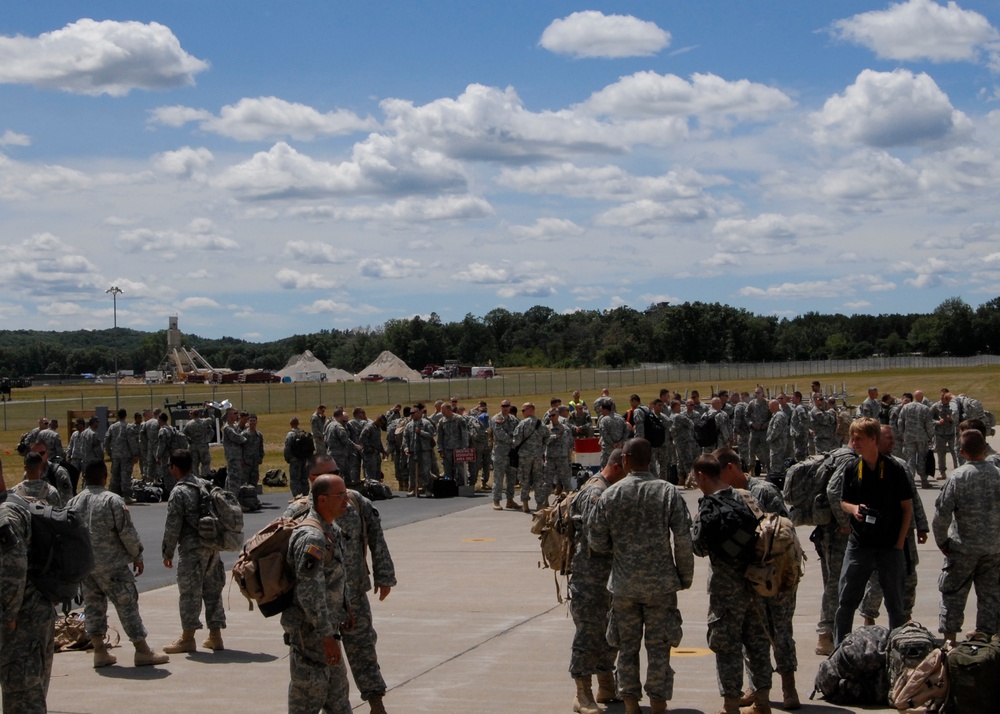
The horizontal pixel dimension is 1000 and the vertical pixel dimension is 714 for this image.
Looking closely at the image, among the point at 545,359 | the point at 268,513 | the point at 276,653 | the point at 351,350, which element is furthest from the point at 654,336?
the point at 276,653

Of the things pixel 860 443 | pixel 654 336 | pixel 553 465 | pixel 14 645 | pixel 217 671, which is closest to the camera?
pixel 14 645

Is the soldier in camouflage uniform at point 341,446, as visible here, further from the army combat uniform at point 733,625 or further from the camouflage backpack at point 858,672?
the army combat uniform at point 733,625

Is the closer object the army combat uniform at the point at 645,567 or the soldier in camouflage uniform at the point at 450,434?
the army combat uniform at the point at 645,567

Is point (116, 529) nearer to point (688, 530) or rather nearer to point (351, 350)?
point (688, 530)

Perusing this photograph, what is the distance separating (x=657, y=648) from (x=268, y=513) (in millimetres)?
14574

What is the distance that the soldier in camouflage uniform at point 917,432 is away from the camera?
2139 centimetres

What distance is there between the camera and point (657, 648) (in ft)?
23.0

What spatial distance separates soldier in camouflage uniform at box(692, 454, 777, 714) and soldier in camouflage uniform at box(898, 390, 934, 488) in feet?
50.6

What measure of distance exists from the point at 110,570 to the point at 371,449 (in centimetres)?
A: 1518

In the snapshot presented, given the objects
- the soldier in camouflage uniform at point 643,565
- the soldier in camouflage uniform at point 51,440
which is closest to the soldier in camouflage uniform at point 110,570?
the soldier in camouflage uniform at point 643,565

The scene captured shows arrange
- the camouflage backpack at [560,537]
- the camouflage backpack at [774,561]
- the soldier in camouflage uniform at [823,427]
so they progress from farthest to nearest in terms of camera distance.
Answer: the soldier in camouflage uniform at [823,427] < the camouflage backpack at [560,537] < the camouflage backpack at [774,561]

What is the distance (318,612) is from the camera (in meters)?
5.91

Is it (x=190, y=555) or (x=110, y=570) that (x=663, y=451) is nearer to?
(x=190, y=555)

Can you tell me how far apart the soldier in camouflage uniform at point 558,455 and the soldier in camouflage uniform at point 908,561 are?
9.69 m
